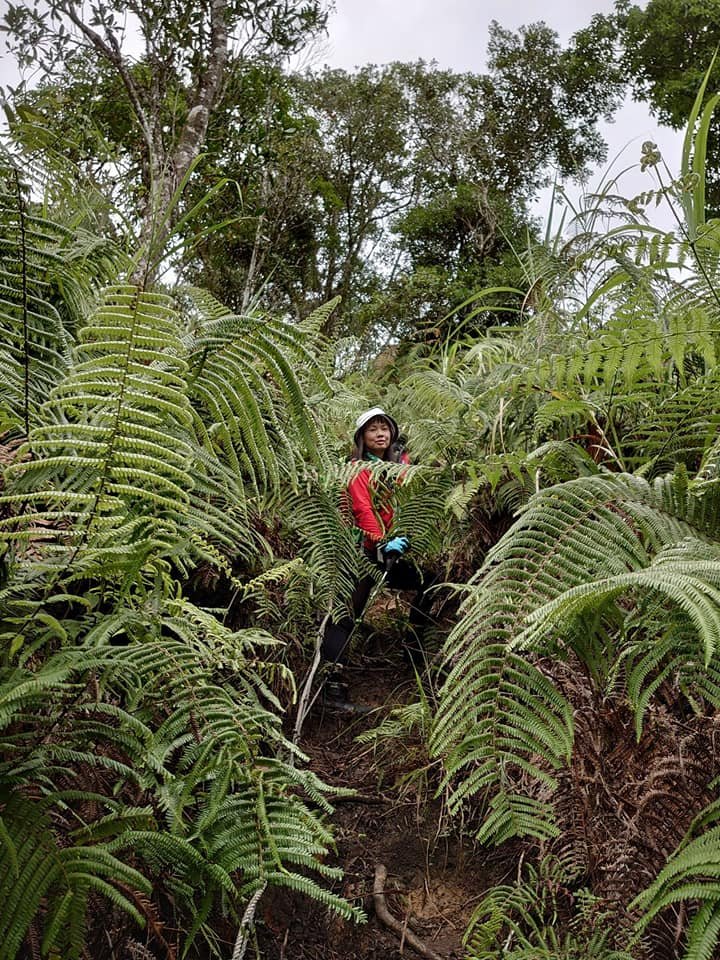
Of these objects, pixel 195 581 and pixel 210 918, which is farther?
pixel 195 581

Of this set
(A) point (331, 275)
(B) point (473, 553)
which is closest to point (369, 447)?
(B) point (473, 553)

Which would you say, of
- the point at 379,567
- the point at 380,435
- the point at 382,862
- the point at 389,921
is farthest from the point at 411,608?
the point at 389,921

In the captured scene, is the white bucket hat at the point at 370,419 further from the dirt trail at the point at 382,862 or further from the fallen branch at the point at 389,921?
the fallen branch at the point at 389,921

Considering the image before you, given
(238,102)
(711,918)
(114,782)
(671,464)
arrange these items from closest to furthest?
1. (711,918)
2. (114,782)
3. (671,464)
4. (238,102)

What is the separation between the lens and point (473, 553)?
10.7ft

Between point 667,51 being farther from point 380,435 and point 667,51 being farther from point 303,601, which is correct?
point 303,601

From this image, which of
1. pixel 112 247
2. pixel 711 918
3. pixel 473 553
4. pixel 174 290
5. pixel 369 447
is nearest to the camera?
pixel 711 918

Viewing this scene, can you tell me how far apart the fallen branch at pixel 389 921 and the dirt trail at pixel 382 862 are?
15mm

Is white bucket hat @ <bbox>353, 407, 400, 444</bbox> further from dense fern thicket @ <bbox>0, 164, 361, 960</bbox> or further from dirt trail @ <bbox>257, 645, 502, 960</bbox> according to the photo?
dense fern thicket @ <bbox>0, 164, 361, 960</bbox>

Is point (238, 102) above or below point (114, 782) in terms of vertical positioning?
above

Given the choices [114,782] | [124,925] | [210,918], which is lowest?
[210,918]

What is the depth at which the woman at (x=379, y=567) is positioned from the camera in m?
3.23

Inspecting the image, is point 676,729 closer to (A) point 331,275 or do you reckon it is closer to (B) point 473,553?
(B) point 473,553

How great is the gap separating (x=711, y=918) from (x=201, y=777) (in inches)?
33.8
